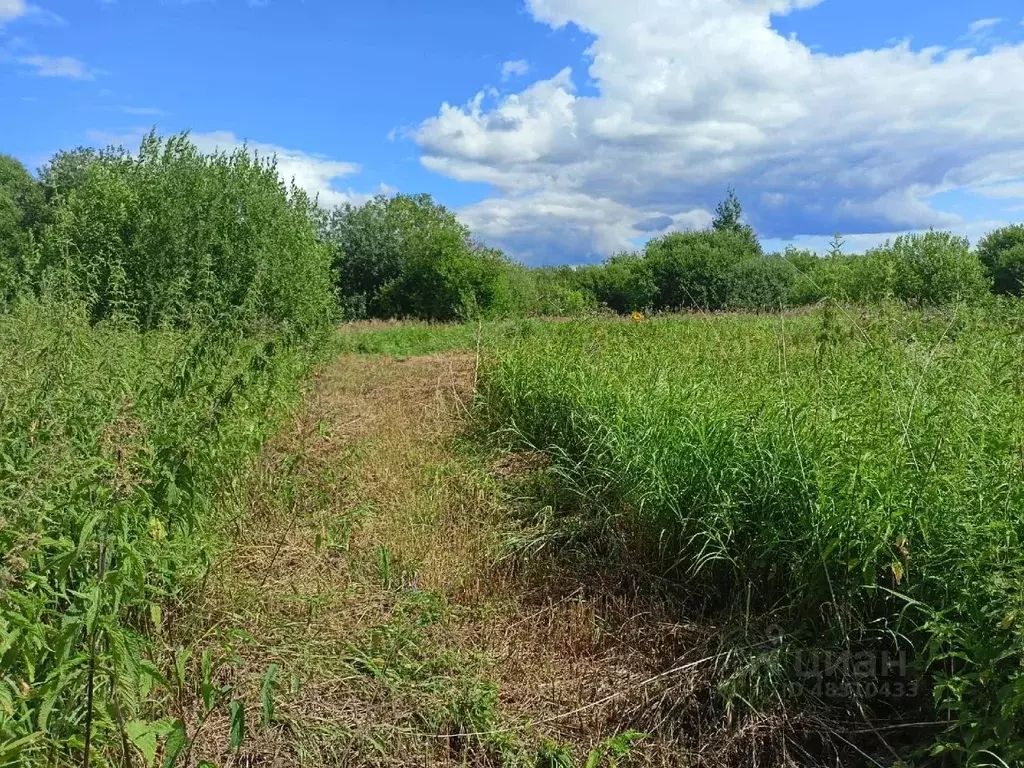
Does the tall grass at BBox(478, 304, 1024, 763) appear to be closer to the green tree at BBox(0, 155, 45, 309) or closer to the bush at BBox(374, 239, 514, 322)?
the bush at BBox(374, 239, 514, 322)

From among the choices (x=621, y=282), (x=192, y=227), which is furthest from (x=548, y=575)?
(x=621, y=282)

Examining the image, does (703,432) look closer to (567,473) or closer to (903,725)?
(567,473)

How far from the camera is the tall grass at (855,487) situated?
7.20ft

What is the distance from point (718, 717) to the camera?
8.76 ft

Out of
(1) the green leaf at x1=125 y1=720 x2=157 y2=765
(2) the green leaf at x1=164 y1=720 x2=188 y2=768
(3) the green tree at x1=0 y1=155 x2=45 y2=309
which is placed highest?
(3) the green tree at x1=0 y1=155 x2=45 y2=309

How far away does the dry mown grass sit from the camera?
255 cm

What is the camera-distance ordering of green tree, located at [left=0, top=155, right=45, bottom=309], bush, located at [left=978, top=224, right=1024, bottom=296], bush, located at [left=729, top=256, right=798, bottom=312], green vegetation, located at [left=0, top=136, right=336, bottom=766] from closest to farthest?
green vegetation, located at [left=0, top=136, right=336, bottom=766] < bush, located at [left=729, top=256, right=798, bottom=312] < bush, located at [left=978, top=224, right=1024, bottom=296] < green tree, located at [left=0, top=155, right=45, bottom=309]

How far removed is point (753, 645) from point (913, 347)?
1825 mm

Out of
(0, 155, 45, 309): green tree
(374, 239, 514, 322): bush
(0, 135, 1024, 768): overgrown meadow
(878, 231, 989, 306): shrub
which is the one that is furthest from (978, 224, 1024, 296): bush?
(0, 155, 45, 309): green tree

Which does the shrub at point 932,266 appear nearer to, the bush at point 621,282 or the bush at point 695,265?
the bush at point 695,265

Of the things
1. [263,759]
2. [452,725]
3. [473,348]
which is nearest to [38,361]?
[263,759]

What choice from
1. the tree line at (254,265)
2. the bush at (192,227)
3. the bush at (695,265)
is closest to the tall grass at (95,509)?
the tree line at (254,265)

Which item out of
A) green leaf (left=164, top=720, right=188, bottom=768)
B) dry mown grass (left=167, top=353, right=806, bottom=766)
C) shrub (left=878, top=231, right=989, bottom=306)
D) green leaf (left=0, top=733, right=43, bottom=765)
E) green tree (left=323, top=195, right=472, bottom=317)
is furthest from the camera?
green tree (left=323, top=195, right=472, bottom=317)

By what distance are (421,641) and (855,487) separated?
191cm
